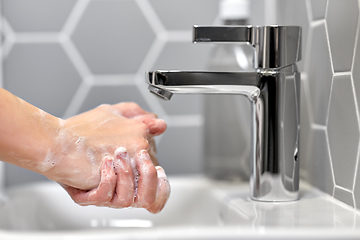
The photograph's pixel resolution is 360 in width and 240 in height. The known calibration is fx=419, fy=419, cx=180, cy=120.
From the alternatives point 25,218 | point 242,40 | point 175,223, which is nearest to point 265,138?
point 242,40

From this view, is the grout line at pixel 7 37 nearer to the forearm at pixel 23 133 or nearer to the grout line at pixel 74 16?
the grout line at pixel 74 16

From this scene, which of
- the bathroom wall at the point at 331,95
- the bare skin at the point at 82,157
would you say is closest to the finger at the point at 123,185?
the bare skin at the point at 82,157

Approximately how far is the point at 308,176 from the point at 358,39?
9.8 inches

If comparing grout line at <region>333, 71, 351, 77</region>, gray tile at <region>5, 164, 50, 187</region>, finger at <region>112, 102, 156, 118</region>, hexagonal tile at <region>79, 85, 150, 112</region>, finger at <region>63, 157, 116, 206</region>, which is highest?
hexagonal tile at <region>79, 85, 150, 112</region>

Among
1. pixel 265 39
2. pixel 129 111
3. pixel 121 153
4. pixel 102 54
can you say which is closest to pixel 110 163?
pixel 121 153

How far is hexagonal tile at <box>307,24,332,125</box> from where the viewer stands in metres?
0.60

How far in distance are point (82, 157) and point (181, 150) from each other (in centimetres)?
36

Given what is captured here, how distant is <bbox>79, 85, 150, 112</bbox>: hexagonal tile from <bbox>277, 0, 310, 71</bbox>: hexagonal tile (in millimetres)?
295

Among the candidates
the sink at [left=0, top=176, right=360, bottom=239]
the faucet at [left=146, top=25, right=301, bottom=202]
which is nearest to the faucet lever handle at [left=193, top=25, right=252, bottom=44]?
the faucet at [left=146, top=25, right=301, bottom=202]

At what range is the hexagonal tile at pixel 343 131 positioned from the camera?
1.70ft

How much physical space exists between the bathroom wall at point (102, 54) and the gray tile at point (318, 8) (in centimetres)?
21

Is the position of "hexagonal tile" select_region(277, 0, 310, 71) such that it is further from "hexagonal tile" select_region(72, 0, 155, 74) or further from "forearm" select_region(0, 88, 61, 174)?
"forearm" select_region(0, 88, 61, 174)

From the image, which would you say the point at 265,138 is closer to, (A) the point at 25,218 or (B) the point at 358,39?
(B) the point at 358,39

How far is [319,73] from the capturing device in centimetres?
62
